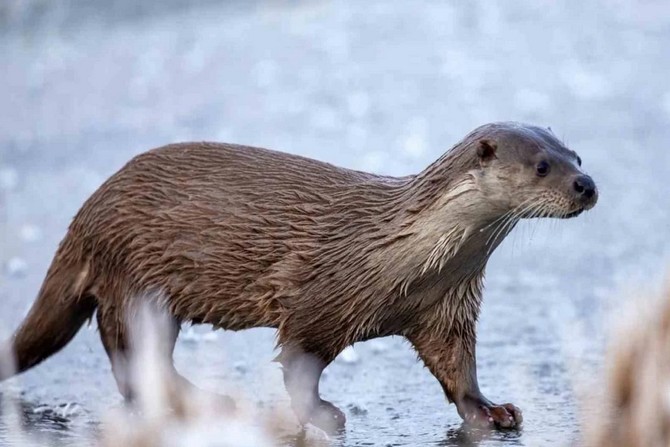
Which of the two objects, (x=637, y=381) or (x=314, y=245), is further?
(x=314, y=245)

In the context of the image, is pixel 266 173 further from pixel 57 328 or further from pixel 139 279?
pixel 57 328

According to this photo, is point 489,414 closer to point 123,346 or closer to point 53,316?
point 123,346

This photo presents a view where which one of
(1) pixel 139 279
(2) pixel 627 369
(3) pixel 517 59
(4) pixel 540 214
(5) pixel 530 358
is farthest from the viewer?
(3) pixel 517 59

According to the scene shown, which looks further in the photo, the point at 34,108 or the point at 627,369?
the point at 34,108

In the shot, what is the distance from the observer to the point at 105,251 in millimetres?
5051

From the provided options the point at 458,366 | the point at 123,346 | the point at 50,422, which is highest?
the point at 123,346

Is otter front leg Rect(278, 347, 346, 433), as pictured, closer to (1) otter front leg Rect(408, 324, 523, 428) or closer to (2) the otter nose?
(1) otter front leg Rect(408, 324, 523, 428)

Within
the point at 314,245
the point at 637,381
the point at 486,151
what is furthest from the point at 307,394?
the point at 637,381

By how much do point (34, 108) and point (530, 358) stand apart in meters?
5.59

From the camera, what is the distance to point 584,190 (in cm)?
427

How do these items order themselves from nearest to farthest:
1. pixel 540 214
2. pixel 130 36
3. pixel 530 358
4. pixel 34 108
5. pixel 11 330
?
pixel 540 214, pixel 530 358, pixel 11 330, pixel 34 108, pixel 130 36

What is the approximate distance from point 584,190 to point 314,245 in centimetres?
85

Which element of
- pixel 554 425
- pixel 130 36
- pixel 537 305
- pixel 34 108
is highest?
pixel 130 36

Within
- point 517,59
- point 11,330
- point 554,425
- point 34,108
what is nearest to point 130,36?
point 34,108
